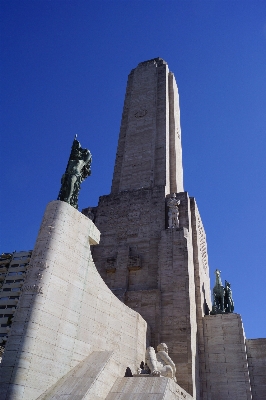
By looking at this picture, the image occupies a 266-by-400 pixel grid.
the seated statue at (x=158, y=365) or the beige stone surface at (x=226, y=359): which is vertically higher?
A: the beige stone surface at (x=226, y=359)

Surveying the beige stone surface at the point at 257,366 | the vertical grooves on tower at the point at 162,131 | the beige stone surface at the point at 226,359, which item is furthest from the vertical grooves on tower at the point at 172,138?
the beige stone surface at the point at 257,366

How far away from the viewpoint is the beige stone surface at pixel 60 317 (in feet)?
30.8

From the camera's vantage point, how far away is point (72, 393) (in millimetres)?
9188

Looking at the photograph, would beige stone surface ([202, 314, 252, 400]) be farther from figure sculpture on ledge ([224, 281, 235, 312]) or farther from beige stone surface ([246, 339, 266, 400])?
figure sculpture on ledge ([224, 281, 235, 312])

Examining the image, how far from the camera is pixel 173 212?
21.2 metres

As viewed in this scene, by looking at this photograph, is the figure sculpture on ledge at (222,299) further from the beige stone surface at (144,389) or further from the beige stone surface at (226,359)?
the beige stone surface at (144,389)

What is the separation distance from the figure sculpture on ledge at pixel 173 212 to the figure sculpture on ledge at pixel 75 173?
7421 mm

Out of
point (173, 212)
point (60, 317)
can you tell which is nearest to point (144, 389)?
point (60, 317)

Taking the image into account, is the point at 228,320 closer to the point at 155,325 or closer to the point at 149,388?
the point at 155,325

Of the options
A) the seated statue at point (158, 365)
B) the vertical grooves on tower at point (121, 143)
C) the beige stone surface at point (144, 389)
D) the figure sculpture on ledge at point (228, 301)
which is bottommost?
the beige stone surface at point (144, 389)

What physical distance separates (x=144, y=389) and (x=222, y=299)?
11.1m

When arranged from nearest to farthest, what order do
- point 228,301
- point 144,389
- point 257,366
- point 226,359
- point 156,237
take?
point 144,389 → point 226,359 → point 257,366 → point 228,301 → point 156,237

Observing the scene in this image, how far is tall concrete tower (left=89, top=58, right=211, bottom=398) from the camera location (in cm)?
1703

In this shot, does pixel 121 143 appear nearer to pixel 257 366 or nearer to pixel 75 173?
pixel 75 173
